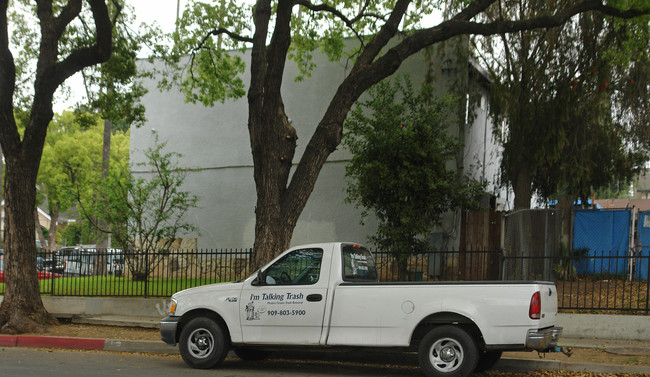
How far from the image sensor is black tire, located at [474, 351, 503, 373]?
9125 mm

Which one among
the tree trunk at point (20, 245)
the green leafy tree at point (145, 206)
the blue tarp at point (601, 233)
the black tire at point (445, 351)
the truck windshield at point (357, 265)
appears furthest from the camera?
the green leafy tree at point (145, 206)

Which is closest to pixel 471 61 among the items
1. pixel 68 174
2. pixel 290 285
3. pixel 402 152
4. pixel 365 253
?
pixel 402 152

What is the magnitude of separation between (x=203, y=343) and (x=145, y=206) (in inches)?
446

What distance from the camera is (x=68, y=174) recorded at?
3950 cm

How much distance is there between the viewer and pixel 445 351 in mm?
8328

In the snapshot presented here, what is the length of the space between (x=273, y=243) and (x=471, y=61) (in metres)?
9.23

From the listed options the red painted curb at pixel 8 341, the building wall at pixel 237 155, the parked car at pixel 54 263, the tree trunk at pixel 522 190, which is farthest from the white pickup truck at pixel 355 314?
the building wall at pixel 237 155

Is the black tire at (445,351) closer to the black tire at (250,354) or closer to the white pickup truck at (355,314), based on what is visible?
the white pickup truck at (355,314)

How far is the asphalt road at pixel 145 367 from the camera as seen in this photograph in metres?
9.05

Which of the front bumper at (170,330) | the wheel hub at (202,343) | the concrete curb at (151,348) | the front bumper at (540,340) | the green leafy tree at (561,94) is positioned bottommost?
the concrete curb at (151,348)

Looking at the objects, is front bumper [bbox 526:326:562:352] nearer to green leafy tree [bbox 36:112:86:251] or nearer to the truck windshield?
the truck windshield

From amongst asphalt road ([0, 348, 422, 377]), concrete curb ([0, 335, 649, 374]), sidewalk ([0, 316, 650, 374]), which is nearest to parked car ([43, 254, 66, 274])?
sidewalk ([0, 316, 650, 374])

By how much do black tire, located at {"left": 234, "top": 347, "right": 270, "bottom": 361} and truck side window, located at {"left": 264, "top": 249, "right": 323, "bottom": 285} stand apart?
138 centimetres

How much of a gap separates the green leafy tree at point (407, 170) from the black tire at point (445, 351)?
21.8ft
